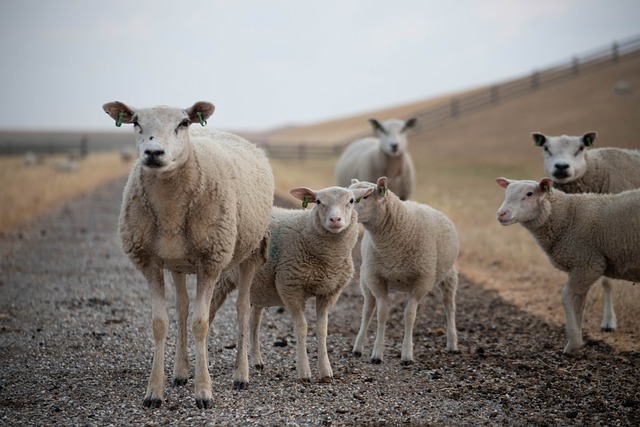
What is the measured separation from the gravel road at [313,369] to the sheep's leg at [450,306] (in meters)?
0.18

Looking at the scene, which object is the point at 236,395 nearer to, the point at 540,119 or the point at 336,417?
the point at 336,417

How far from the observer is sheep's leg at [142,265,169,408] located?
6.16 m

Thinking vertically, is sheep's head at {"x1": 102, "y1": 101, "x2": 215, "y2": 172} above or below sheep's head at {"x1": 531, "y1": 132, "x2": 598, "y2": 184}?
above

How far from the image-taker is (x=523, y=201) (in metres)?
8.35

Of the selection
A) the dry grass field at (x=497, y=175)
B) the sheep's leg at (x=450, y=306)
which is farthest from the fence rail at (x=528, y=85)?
the sheep's leg at (x=450, y=306)

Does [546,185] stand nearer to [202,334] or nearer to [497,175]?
[202,334]

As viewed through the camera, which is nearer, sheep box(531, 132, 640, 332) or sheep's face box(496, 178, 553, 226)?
sheep's face box(496, 178, 553, 226)

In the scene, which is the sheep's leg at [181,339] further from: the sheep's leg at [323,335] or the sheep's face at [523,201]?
the sheep's face at [523,201]

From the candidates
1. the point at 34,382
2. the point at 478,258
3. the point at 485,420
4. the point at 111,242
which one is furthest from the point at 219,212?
the point at 111,242

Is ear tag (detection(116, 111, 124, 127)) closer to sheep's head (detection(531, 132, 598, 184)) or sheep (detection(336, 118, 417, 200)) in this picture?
sheep's head (detection(531, 132, 598, 184))

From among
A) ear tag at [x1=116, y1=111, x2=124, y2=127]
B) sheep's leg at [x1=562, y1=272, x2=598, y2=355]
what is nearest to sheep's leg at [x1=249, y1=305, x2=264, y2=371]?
ear tag at [x1=116, y1=111, x2=124, y2=127]

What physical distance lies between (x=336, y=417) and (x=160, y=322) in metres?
1.66

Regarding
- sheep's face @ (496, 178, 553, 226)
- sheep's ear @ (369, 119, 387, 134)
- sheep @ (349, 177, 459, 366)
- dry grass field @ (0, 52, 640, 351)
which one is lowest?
dry grass field @ (0, 52, 640, 351)

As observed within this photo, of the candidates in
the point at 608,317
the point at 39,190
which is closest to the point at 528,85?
the point at 39,190
